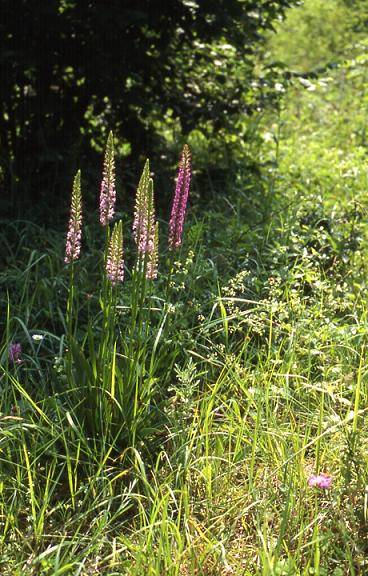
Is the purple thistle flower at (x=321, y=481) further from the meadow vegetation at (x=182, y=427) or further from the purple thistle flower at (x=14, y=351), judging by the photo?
the purple thistle flower at (x=14, y=351)

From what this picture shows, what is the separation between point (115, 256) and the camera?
259cm

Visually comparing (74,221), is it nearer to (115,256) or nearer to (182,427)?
(115,256)

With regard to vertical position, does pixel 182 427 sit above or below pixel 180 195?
below

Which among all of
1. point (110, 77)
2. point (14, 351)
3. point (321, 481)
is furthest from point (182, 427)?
point (110, 77)

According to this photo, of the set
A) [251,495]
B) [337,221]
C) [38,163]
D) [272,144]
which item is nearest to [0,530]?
[251,495]

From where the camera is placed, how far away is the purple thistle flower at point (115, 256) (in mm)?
2545

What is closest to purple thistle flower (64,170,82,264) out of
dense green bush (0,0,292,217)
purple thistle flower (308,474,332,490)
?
purple thistle flower (308,474,332,490)

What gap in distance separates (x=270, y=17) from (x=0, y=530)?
A: 354 centimetres

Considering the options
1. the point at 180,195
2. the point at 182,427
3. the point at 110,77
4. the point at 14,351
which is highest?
the point at 110,77

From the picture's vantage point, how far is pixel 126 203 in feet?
15.8

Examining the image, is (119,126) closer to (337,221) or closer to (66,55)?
(66,55)

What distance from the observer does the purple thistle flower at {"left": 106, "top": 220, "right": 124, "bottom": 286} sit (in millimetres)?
2545

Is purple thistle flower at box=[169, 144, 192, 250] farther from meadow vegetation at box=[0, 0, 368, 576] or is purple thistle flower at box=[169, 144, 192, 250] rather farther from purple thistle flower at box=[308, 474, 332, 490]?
purple thistle flower at box=[308, 474, 332, 490]

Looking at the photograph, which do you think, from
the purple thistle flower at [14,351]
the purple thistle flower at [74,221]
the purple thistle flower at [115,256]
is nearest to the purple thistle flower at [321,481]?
the purple thistle flower at [115,256]
